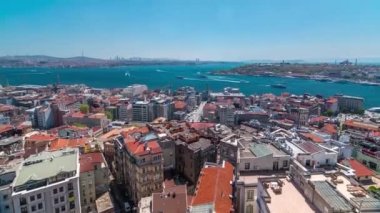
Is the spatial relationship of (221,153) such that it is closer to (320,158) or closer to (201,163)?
(201,163)

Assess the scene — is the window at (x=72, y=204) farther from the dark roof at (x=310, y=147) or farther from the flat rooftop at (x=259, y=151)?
the dark roof at (x=310, y=147)

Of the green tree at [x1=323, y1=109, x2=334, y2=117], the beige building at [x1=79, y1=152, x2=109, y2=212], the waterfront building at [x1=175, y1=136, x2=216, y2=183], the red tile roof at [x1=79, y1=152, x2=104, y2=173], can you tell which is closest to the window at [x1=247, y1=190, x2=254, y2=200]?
the waterfront building at [x1=175, y1=136, x2=216, y2=183]

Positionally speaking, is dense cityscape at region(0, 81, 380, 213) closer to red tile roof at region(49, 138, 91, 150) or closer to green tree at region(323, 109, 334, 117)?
red tile roof at region(49, 138, 91, 150)

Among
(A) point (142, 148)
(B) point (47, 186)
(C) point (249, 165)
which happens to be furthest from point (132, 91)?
(C) point (249, 165)

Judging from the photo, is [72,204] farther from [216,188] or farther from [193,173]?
[193,173]

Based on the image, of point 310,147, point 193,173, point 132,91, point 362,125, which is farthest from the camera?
point 132,91

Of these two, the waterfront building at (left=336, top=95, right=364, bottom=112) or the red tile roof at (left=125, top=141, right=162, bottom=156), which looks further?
the waterfront building at (left=336, top=95, right=364, bottom=112)
